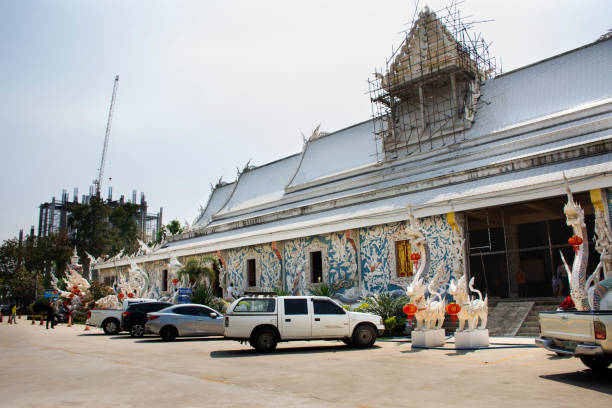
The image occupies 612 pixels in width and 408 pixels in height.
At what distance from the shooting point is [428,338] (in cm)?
1243

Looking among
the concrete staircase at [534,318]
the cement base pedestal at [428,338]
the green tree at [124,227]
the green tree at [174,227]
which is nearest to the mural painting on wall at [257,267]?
the cement base pedestal at [428,338]

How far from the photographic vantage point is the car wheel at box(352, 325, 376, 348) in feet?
41.7

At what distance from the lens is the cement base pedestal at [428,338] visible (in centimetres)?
1242

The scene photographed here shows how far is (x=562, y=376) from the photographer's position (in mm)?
7512

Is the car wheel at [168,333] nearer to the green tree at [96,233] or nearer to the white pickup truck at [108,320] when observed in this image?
the white pickup truck at [108,320]

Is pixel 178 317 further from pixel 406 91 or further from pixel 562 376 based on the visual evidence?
pixel 406 91

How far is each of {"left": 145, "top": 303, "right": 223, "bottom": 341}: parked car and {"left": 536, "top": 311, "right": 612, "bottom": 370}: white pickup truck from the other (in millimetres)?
10875

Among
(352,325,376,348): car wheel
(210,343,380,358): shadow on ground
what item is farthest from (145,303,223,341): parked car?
(352,325,376,348): car wheel

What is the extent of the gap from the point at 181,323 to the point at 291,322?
5.49 m

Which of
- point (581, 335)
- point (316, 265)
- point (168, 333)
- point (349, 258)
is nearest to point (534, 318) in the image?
point (349, 258)

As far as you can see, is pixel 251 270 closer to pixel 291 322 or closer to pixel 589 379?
pixel 291 322

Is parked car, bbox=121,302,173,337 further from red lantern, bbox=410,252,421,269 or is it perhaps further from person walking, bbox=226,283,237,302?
red lantern, bbox=410,252,421,269

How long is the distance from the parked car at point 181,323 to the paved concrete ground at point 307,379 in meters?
3.89

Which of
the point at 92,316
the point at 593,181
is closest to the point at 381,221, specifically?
the point at 593,181
